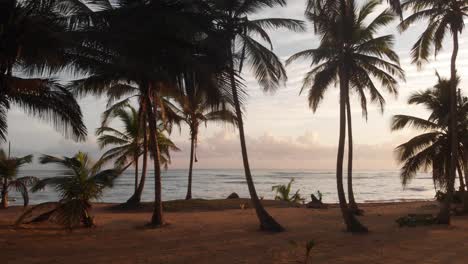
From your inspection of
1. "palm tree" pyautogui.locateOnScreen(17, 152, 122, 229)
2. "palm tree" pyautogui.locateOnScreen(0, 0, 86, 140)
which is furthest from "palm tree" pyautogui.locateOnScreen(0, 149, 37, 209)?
"palm tree" pyautogui.locateOnScreen(0, 0, 86, 140)

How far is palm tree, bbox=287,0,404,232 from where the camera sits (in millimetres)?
13219

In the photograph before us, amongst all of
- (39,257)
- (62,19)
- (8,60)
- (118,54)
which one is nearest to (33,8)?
(8,60)

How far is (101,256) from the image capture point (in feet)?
29.8

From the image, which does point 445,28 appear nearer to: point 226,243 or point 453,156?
point 453,156

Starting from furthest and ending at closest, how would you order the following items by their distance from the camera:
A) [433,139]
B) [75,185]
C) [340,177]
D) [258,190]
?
[258,190] < [433,139] < [340,177] < [75,185]

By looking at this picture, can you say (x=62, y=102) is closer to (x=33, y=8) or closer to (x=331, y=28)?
(x=33, y=8)

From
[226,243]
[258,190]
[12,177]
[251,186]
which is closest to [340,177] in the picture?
[251,186]

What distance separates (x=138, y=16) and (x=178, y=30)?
1.48 meters

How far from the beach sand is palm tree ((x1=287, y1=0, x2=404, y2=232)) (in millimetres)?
1840

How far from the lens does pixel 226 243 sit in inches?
428

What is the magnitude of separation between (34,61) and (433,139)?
50.7 feet

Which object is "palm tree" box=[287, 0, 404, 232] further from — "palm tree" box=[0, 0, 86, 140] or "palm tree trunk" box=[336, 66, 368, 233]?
"palm tree" box=[0, 0, 86, 140]

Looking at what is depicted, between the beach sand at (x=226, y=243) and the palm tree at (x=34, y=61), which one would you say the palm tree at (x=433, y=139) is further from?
the palm tree at (x=34, y=61)

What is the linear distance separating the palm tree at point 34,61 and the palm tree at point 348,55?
772 cm
